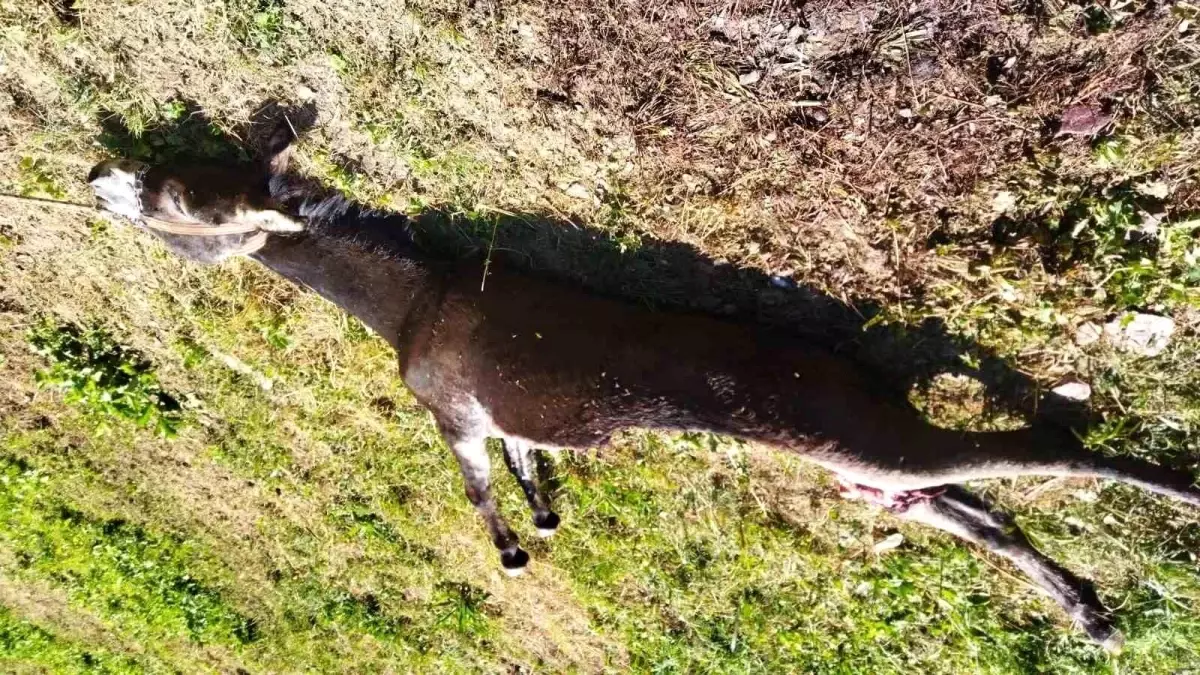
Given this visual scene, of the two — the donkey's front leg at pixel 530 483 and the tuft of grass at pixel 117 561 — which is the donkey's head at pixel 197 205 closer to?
the donkey's front leg at pixel 530 483

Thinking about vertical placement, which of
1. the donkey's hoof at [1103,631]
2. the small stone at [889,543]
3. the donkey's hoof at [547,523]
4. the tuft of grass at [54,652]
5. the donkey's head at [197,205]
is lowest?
the tuft of grass at [54,652]

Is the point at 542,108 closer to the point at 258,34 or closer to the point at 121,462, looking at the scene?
the point at 258,34

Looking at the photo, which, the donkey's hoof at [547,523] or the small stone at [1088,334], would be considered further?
the donkey's hoof at [547,523]

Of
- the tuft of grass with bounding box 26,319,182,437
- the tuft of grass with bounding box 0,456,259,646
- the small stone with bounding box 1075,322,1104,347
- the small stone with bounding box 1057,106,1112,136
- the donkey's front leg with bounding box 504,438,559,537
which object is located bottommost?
the tuft of grass with bounding box 0,456,259,646

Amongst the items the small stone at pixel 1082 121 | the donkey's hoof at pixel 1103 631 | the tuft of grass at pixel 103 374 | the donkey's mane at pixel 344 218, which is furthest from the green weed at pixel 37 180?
the donkey's hoof at pixel 1103 631

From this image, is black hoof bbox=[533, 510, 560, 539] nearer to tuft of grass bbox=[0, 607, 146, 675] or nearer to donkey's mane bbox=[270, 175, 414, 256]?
donkey's mane bbox=[270, 175, 414, 256]

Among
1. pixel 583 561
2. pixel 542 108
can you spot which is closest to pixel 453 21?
pixel 542 108

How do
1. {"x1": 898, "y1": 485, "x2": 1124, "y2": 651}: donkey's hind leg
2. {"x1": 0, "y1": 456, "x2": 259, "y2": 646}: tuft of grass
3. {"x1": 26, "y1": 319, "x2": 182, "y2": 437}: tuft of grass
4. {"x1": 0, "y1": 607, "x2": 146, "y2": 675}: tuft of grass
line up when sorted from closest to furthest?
1. {"x1": 898, "y1": 485, "x2": 1124, "y2": 651}: donkey's hind leg
2. {"x1": 26, "y1": 319, "x2": 182, "y2": 437}: tuft of grass
3. {"x1": 0, "y1": 456, "x2": 259, "y2": 646}: tuft of grass
4. {"x1": 0, "y1": 607, "x2": 146, "y2": 675}: tuft of grass

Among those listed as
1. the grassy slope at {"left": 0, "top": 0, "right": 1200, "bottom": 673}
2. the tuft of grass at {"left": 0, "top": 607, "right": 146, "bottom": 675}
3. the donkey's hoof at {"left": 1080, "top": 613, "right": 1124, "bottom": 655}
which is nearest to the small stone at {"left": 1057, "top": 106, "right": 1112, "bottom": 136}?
the grassy slope at {"left": 0, "top": 0, "right": 1200, "bottom": 673}
